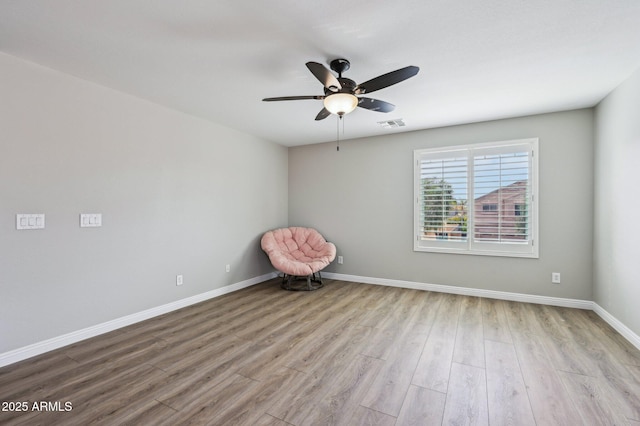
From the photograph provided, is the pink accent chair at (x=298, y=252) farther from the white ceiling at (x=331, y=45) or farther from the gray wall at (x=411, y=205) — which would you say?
the white ceiling at (x=331, y=45)

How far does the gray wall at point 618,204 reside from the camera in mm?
2729

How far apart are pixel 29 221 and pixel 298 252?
3499 millimetres

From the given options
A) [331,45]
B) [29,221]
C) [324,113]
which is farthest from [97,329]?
[331,45]

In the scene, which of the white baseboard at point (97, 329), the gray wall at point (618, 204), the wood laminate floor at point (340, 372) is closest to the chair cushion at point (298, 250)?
the white baseboard at point (97, 329)

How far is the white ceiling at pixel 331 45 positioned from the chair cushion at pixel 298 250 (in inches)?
91.7

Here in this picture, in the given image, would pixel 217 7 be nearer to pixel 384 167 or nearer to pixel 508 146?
pixel 384 167

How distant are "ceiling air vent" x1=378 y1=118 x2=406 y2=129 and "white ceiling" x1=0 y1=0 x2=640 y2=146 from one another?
67 centimetres

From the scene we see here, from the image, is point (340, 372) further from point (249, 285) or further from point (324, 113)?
point (249, 285)

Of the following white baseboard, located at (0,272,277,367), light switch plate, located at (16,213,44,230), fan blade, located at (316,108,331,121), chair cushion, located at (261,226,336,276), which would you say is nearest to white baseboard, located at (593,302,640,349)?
chair cushion, located at (261,226,336,276)

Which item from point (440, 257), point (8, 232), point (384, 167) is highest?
point (384, 167)

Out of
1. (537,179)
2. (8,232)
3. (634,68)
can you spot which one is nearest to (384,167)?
(537,179)

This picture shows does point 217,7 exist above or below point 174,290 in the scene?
above

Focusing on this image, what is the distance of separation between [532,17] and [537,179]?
8.46ft

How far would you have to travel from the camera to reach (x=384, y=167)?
16.1ft
